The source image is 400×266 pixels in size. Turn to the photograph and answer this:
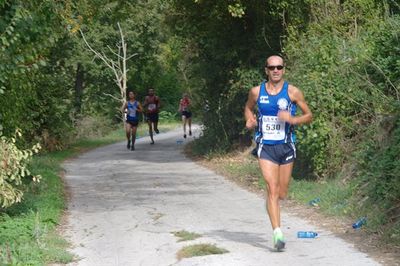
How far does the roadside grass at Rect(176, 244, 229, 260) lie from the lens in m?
7.99

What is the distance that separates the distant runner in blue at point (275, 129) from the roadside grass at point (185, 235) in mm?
1227

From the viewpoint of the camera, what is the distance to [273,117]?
8.09 meters

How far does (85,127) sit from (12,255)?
29.5 m

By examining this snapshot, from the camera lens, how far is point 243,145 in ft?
65.7

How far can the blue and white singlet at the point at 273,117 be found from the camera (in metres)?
8.07

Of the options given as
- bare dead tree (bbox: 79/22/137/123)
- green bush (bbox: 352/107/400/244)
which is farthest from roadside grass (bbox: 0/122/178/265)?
bare dead tree (bbox: 79/22/137/123)

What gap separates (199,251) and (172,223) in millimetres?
2105

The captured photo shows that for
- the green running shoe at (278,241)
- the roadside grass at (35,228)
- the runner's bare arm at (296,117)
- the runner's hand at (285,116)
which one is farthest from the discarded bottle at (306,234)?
the roadside grass at (35,228)

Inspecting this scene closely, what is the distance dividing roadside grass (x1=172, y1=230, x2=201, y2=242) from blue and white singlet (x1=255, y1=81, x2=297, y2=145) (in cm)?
158

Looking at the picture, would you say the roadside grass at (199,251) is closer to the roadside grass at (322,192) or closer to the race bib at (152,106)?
the roadside grass at (322,192)

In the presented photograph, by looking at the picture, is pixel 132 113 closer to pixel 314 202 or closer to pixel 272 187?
pixel 314 202

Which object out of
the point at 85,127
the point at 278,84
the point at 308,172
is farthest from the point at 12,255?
the point at 85,127

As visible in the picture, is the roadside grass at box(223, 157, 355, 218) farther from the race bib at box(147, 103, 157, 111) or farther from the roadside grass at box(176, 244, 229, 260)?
the race bib at box(147, 103, 157, 111)

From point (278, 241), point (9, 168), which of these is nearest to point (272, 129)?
point (278, 241)
